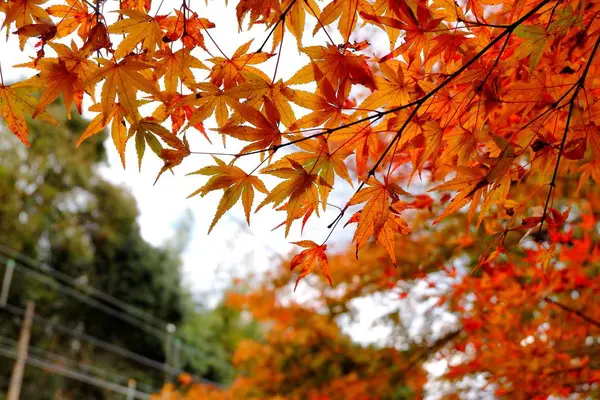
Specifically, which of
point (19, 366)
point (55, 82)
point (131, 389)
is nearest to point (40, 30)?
point (55, 82)

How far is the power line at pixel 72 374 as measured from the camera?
6.75 m

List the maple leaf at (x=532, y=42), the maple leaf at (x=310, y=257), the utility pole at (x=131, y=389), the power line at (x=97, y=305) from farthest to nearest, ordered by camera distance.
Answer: the power line at (x=97, y=305) < the utility pole at (x=131, y=389) < the maple leaf at (x=310, y=257) < the maple leaf at (x=532, y=42)

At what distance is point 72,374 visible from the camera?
289 inches

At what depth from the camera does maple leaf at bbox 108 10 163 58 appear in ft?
2.04

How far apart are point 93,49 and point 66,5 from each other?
116 mm

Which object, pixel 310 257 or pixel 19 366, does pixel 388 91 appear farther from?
pixel 19 366

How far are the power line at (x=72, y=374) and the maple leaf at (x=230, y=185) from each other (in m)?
7.01

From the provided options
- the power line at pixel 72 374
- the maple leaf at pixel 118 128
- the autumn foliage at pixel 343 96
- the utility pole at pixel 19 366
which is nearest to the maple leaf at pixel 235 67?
the autumn foliage at pixel 343 96

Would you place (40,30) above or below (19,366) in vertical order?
below

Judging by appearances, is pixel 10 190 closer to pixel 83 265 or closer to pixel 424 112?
pixel 83 265

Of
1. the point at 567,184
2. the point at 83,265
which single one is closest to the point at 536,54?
the point at 567,184

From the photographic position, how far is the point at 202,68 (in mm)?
688

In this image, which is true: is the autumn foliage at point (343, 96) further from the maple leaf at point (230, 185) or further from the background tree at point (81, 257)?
the background tree at point (81, 257)

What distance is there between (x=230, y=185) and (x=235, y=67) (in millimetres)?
179
